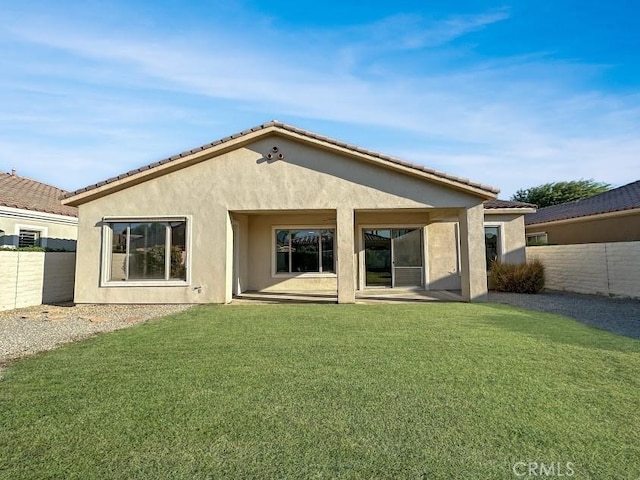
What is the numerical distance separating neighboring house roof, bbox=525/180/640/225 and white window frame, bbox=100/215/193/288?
60.8 feet

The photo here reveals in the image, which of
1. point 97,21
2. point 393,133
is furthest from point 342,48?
point 97,21

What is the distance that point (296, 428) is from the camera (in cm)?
355

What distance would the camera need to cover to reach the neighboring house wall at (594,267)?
1327cm

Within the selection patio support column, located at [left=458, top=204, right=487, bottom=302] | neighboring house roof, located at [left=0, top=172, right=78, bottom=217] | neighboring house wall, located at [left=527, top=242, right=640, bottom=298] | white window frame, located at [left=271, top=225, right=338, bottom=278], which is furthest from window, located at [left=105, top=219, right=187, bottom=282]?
neighboring house wall, located at [left=527, top=242, right=640, bottom=298]

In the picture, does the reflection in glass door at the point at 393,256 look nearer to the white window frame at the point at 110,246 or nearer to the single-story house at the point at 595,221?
the white window frame at the point at 110,246

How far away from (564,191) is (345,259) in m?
43.6

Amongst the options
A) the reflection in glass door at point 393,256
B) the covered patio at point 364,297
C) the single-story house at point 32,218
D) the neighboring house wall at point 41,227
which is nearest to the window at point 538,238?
the reflection in glass door at point 393,256

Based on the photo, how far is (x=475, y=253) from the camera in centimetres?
1202

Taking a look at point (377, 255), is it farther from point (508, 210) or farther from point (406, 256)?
point (508, 210)

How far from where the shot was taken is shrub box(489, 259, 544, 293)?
15.0 m

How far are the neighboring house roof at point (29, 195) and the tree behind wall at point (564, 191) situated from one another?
4643cm

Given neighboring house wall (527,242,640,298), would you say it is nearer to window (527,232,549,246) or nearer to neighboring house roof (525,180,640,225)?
neighboring house roof (525,180,640,225)

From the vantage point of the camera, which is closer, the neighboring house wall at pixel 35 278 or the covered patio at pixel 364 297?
the neighboring house wall at pixel 35 278

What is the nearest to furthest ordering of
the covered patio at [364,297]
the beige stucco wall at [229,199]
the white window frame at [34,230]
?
the beige stucco wall at [229,199]
the covered patio at [364,297]
the white window frame at [34,230]
